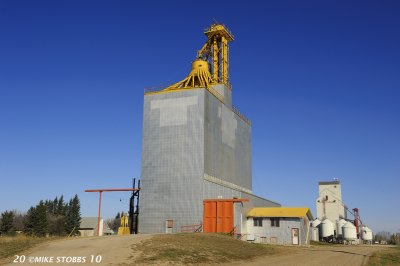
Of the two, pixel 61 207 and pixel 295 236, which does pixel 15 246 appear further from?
pixel 61 207

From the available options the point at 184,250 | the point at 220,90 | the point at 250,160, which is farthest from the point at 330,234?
the point at 184,250

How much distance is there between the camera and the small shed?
182 ft

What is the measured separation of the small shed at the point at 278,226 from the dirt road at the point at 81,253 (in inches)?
1106

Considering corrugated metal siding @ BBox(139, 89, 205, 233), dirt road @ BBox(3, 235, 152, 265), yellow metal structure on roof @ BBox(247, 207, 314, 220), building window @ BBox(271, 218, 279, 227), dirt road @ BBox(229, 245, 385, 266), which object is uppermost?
corrugated metal siding @ BBox(139, 89, 205, 233)

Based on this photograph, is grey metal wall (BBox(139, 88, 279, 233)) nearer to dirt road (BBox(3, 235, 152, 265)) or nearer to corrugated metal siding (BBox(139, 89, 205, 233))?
corrugated metal siding (BBox(139, 89, 205, 233))

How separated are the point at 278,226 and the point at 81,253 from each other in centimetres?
3465

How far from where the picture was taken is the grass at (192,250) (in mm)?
27172

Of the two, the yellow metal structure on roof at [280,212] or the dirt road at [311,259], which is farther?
the yellow metal structure on roof at [280,212]

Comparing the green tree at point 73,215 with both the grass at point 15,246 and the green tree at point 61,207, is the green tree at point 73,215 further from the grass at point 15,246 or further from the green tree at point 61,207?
the grass at point 15,246

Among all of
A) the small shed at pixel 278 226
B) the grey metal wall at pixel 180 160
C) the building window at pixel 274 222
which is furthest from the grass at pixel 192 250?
the building window at pixel 274 222

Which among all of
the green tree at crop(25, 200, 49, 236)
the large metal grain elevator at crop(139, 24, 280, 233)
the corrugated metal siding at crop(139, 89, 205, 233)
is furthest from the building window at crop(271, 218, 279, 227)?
the green tree at crop(25, 200, 49, 236)

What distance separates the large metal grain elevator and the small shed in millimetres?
2164

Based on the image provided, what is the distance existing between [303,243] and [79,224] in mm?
76271

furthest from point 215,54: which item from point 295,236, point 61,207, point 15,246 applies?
point 61,207
